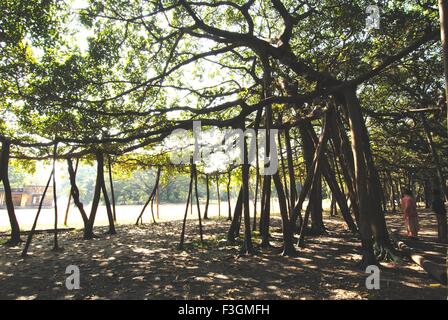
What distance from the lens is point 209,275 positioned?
23.2 ft

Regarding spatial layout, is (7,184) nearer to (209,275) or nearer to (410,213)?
(209,275)

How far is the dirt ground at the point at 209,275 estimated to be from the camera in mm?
5645

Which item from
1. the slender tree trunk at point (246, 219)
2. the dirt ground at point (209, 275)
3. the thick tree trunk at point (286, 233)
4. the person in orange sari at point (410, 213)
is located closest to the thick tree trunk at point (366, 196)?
the dirt ground at point (209, 275)

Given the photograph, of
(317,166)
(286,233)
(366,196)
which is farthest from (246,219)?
(366,196)

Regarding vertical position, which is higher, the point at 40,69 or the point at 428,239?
the point at 40,69

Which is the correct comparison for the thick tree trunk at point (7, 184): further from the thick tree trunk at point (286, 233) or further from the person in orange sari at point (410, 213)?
the person in orange sari at point (410, 213)

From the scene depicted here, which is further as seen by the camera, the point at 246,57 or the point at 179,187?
the point at 179,187

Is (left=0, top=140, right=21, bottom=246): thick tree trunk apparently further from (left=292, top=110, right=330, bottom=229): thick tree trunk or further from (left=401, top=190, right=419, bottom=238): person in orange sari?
(left=401, top=190, right=419, bottom=238): person in orange sari

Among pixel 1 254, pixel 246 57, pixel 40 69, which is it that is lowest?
pixel 1 254

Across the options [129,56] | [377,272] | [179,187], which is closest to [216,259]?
[377,272]

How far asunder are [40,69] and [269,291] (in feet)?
26.7
